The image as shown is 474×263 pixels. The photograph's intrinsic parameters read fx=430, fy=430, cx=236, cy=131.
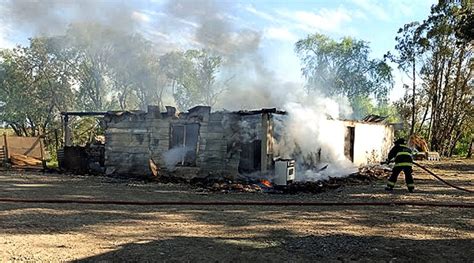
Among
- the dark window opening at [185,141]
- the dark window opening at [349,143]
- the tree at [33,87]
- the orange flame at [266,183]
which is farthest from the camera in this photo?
the tree at [33,87]

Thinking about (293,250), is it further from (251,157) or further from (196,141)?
(196,141)

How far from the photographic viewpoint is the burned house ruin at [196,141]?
46.9 ft

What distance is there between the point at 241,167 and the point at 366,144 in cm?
898

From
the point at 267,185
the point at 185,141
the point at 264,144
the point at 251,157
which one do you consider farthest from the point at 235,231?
the point at 185,141

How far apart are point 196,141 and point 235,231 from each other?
29.9 feet

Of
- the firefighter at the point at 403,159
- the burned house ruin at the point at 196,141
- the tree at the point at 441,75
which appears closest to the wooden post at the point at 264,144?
the burned house ruin at the point at 196,141

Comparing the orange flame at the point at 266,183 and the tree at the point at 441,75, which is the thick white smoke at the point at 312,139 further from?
the tree at the point at 441,75

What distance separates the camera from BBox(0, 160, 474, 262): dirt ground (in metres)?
5.25

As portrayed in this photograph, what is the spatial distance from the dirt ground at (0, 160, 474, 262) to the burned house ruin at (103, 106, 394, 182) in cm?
342

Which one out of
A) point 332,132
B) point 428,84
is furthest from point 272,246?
point 428,84

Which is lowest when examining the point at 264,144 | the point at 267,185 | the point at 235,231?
the point at 235,231

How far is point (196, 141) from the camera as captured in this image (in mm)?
15578

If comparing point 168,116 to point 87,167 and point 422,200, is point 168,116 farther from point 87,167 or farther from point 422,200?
point 422,200

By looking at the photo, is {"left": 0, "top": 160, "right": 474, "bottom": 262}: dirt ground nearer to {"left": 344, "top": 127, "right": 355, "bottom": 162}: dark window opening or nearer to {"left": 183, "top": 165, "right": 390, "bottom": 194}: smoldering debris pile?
{"left": 183, "top": 165, "right": 390, "bottom": 194}: smoldering debris pile
